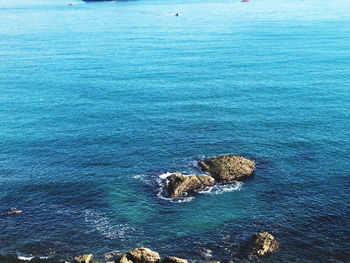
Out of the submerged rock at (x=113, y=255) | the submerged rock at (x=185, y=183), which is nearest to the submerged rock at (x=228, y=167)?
the submerged rock at (x=185, y=183)

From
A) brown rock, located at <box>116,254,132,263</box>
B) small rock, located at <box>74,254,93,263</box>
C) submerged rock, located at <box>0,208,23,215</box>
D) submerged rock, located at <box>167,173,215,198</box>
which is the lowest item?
small rock, located at <box>74,254,93,263</box>

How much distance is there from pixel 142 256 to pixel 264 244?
23802 millimetres

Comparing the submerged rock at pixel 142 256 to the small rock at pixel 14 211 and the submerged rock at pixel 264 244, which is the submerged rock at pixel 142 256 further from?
the small rock at pixel 14 211

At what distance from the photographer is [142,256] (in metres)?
72.2

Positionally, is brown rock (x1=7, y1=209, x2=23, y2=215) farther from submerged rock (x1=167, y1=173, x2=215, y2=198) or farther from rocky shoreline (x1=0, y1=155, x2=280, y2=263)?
submerged rock (x1=167, y1=173, x2=215, y2=198)

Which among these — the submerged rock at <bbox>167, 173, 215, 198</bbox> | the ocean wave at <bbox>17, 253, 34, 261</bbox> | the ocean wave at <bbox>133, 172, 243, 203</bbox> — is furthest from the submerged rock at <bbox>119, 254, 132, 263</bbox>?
the submerged rock at <bbox>167, 173, 215, 198</bbox>

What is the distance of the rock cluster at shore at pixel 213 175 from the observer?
9543cm

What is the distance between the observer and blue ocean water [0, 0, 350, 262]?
8081 cm

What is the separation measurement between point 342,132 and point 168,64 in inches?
3884

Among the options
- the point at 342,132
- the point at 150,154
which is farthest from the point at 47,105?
the point at 342,132

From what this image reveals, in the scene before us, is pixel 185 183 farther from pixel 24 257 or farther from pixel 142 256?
pixel 24 257

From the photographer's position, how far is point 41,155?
374 ft

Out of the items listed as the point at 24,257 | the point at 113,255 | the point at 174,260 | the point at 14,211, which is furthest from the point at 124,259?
the point at 14,211

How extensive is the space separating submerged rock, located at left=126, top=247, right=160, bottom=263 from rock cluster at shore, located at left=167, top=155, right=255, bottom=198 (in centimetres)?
2234
